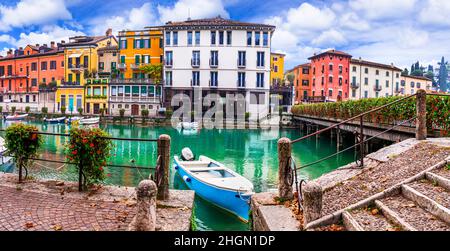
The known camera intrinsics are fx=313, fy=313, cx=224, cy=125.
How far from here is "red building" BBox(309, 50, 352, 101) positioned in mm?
68875

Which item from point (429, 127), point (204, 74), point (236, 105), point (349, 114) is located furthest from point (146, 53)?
point (429, 127)

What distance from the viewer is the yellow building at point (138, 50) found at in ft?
191

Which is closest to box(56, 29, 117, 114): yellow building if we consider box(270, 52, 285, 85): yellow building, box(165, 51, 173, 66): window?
box(165, 51, 173, 66): window

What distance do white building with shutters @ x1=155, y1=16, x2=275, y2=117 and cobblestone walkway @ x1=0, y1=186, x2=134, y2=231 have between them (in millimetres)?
47363

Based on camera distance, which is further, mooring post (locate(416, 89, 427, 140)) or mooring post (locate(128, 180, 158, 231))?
mooring post (locate(416, 89, 427, 140))

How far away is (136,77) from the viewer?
59031 millimetres

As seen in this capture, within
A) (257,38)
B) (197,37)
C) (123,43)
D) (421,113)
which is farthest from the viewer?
(123,43)

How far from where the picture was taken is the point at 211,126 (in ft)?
161

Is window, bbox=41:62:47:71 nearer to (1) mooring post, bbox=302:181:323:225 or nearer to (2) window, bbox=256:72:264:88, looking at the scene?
(2) window, bbox=256:72:264:88

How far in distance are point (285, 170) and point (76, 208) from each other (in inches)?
162

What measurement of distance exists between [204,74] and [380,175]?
49.0 m

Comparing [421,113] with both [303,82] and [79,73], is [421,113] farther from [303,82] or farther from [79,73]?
[303,82]

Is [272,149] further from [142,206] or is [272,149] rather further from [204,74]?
[204,74]

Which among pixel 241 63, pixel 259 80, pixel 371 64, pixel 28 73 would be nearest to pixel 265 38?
pixel 241 63
